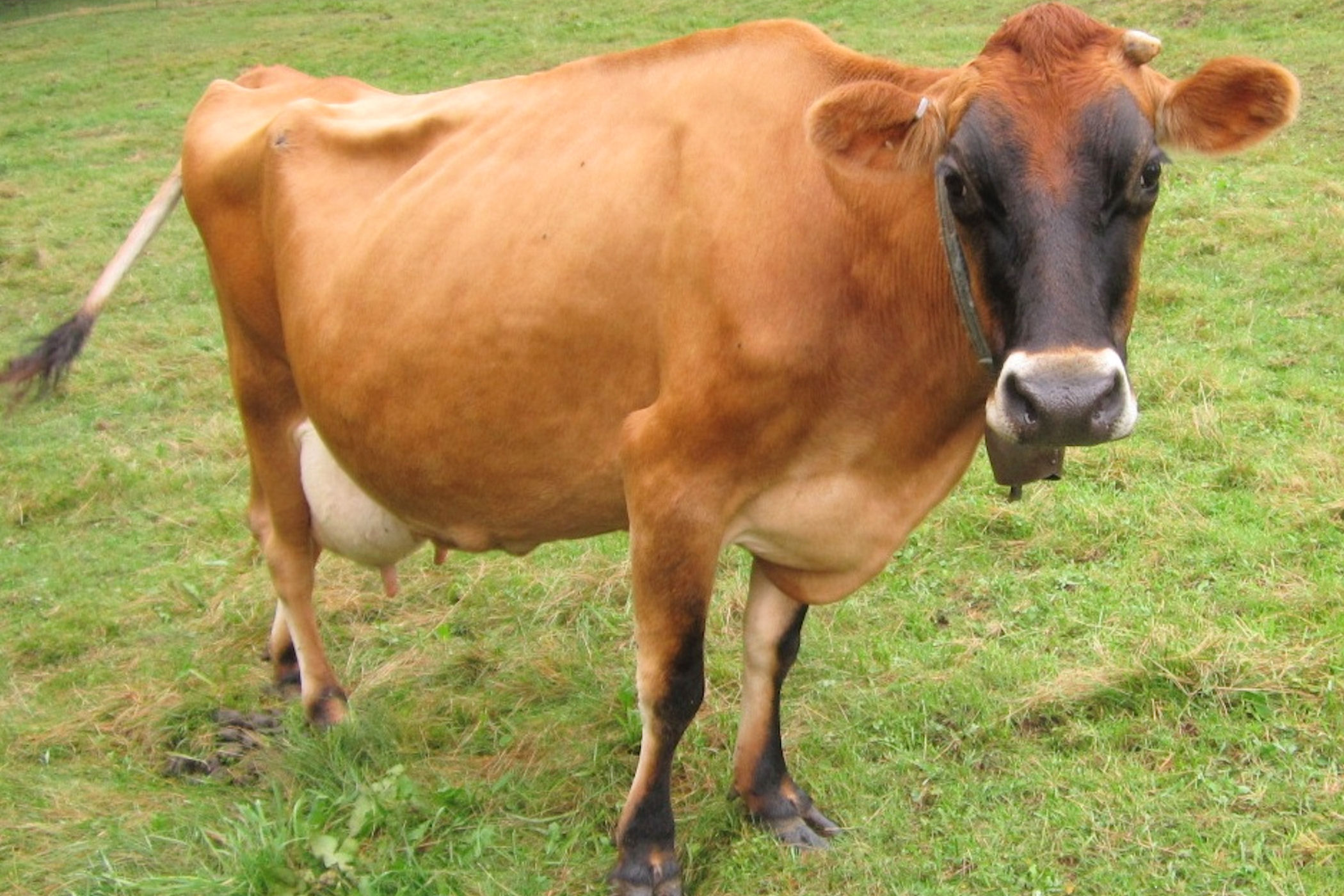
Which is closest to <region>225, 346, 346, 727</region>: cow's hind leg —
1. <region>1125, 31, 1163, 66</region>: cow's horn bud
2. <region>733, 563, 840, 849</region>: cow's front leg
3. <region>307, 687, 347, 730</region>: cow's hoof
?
<region>307, 687, 347, 730</region>: cow's hoof

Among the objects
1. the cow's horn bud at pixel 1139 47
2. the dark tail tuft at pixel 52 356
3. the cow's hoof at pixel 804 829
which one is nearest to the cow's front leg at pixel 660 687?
the cow's hoof at pixel 804 829

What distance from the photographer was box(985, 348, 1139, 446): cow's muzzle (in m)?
2.68

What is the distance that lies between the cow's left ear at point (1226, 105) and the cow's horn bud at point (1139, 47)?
78 millimetres

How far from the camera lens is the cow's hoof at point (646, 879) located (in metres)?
3.77

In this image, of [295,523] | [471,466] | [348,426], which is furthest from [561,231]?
[295,523]

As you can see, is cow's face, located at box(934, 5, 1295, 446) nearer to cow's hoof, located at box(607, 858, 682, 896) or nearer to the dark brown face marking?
the dark brown face marking

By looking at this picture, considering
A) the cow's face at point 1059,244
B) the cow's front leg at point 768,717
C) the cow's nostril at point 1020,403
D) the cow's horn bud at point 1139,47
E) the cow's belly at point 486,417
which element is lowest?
the cow's front leg at point 768,717

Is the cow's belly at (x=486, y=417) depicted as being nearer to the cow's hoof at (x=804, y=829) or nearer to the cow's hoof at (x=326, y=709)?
the cow's hoof at (x=326, y=709)

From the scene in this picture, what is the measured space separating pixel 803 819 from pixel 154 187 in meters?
11.3

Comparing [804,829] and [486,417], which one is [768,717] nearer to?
[804,829]

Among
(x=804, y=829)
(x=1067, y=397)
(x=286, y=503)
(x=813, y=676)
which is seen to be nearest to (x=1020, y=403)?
(x=1067, y=397)

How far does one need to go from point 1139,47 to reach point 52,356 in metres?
4.03

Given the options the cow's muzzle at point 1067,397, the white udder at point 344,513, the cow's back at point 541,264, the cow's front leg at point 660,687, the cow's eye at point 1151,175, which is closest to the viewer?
the cow's muzzle at point 1067,397

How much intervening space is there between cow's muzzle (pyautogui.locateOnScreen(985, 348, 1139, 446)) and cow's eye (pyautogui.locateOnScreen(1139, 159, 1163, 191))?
0.42 meters
